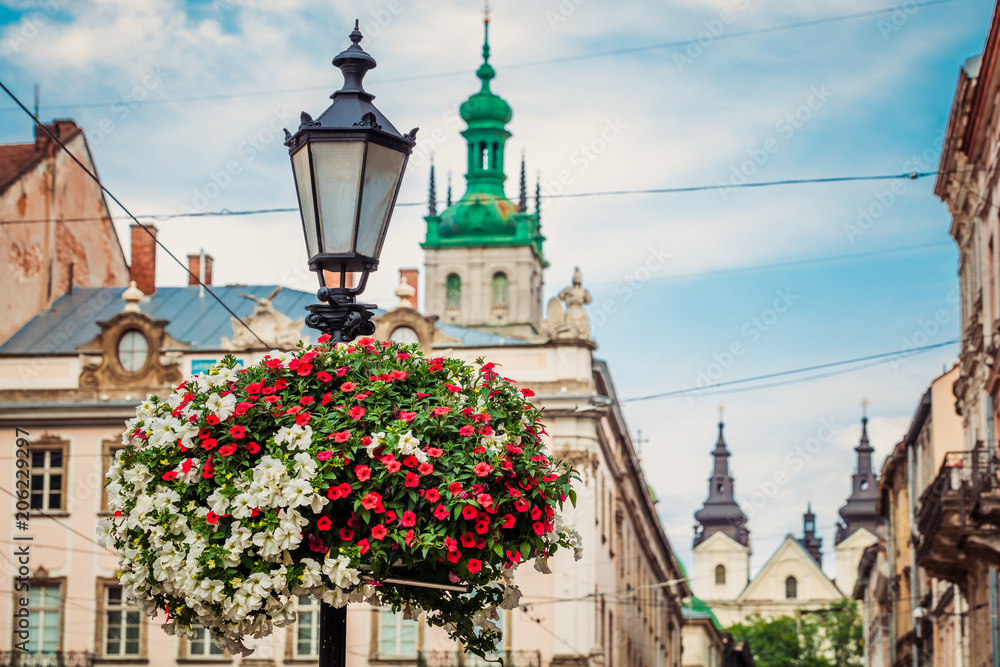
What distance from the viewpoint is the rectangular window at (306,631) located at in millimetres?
36656

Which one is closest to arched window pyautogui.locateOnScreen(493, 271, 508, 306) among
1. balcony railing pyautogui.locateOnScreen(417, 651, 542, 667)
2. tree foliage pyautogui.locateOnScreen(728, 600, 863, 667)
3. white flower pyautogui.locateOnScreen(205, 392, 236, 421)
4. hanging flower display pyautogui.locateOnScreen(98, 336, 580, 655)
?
tree foliage pyautogui.locateOnScreen(728, 600, 863, 667)

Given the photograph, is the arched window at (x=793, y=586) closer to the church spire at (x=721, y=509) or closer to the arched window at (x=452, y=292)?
the church spire at (x=721, y=509)

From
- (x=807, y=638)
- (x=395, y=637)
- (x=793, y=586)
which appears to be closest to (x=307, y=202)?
(x=395, y=637)

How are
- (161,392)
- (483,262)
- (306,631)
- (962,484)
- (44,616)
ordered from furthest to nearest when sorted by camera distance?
1. (483,262)
2. (161,392)
3. (44,616)
4. (306,631)
5. (962,484)

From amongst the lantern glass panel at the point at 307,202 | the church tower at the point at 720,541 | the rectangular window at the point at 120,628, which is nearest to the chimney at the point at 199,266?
the rectangular window at the point at 120,628

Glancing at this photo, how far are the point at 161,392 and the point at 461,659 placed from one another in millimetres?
9613

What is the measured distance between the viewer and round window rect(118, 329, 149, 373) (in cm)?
3894

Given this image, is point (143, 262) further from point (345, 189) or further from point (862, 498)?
point (862, 498)

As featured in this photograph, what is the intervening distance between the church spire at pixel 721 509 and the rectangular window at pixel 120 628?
13233 cm

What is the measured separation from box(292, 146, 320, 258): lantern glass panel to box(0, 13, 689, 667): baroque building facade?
28118 millimetres

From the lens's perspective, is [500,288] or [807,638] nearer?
[500,288]

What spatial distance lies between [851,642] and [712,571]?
41.1 metres

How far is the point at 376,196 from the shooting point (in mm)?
6945

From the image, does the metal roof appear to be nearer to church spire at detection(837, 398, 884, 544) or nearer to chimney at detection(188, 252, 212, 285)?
chimney at detection(188, 252, 212, 285)
